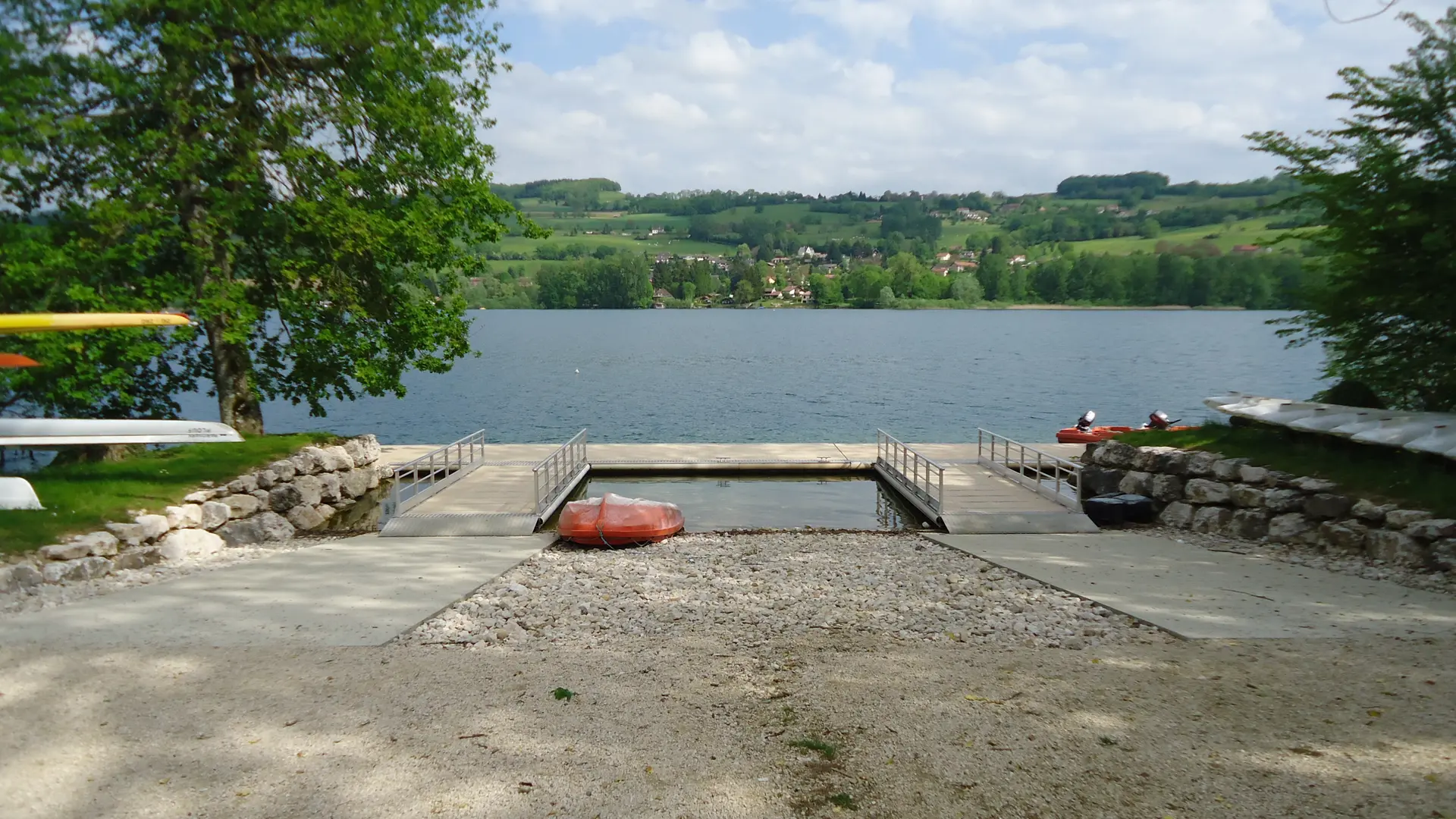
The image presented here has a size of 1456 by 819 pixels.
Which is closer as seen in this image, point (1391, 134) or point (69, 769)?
point (69, 769)

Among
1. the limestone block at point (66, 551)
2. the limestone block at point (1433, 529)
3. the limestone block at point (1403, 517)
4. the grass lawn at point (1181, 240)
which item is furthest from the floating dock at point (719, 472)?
the grass lawn at point (1181, 240)

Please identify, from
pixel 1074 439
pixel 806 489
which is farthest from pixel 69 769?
pixel 1074 439

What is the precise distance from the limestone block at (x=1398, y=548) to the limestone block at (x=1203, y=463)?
281 centimetres

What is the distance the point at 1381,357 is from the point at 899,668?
1171 centimetres

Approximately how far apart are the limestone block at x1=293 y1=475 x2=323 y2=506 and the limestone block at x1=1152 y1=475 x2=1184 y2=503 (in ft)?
42.4

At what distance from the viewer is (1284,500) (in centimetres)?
1111

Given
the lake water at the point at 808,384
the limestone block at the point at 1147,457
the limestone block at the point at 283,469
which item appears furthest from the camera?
the lake water at the point at 808,384

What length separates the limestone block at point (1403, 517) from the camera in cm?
929

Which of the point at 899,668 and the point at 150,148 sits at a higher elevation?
the point at 150,148

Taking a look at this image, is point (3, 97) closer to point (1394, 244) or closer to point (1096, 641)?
point (1096, 641)

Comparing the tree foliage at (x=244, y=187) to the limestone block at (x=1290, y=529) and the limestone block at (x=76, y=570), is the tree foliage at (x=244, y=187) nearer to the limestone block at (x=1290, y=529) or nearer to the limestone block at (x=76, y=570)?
the limestone block at (x=76, y=570)

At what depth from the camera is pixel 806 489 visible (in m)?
17.9

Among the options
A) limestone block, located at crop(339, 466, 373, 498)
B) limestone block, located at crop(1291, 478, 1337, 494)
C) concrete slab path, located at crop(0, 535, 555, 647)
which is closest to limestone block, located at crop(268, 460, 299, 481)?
limestone block, located at crop(339, 466, 373, 498)

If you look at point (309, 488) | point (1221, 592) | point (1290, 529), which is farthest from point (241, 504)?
point (1290, 529)
